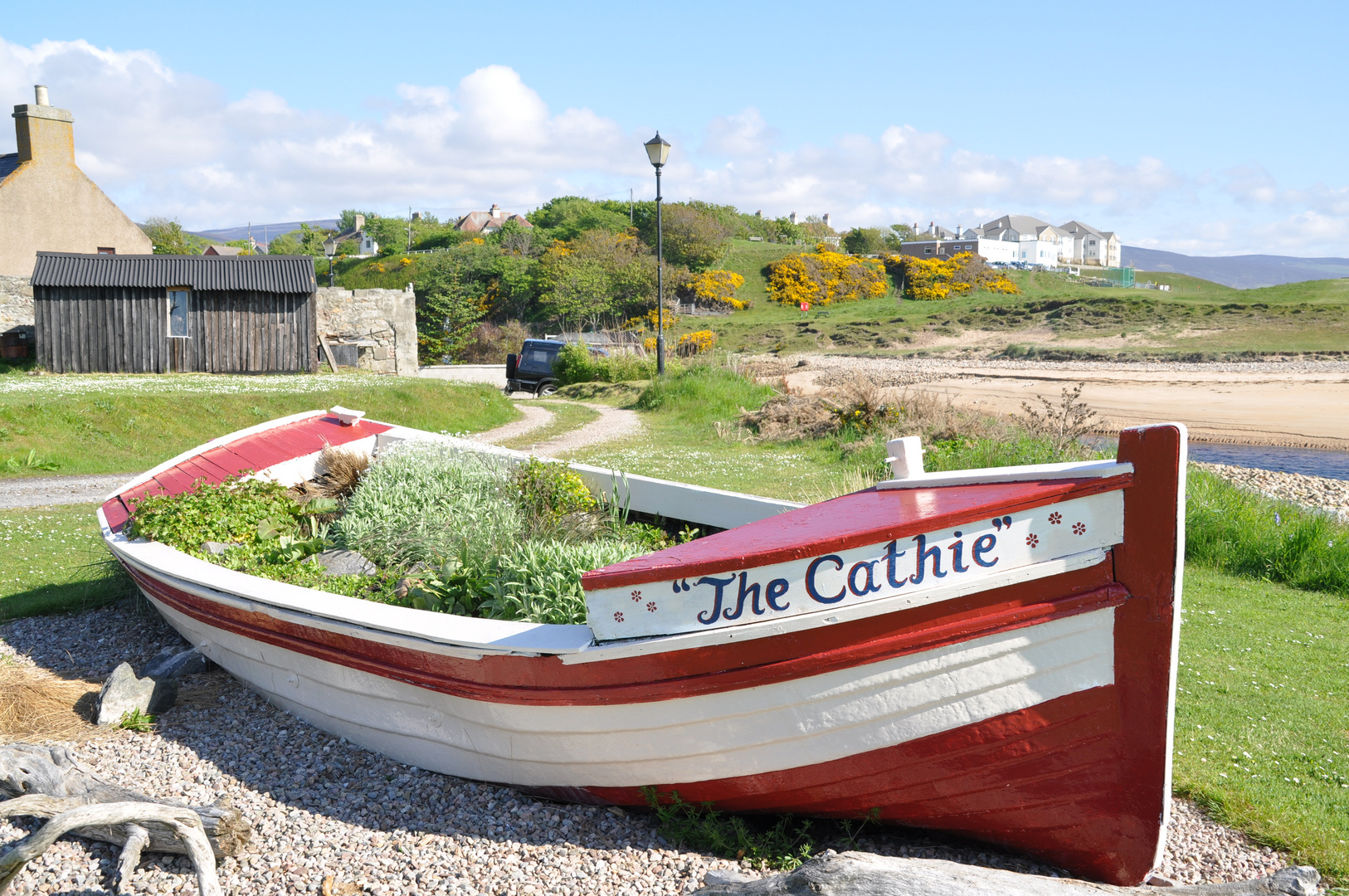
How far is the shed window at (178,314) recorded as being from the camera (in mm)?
23531

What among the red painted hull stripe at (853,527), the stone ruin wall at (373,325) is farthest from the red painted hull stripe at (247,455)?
the stone ruin wall at (373,325)

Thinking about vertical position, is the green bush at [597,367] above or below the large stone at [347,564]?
above

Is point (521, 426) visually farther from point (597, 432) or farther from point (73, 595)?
point (73, 595)

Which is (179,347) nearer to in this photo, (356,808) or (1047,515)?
(356,808)

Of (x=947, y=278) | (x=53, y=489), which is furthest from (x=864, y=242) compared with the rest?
(x=53, y=489)

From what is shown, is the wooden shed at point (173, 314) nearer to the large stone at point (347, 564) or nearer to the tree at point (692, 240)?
the large stone at point (347, 564)

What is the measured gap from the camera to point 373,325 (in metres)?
27.0

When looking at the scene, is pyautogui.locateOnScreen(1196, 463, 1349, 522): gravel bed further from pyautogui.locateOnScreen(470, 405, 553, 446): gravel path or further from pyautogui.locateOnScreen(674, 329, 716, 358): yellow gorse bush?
pyautogui.locateOnScreen(674, 329, 716, 358): yellow gorse bush

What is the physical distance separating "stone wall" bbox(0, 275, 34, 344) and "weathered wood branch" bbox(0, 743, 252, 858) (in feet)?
82.4

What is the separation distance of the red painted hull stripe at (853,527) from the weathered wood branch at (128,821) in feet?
5.05

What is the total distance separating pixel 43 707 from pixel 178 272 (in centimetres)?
2183

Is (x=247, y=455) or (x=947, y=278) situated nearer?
(x=247, y=455)

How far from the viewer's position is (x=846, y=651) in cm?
297

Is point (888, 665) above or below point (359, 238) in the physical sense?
below
